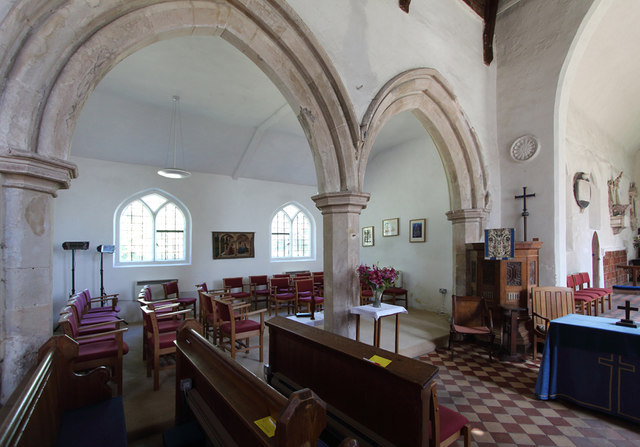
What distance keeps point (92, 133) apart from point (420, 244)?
7.20 m

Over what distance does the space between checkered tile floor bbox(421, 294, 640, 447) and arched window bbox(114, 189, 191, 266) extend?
6064 millimetres

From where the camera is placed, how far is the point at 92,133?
612 cm

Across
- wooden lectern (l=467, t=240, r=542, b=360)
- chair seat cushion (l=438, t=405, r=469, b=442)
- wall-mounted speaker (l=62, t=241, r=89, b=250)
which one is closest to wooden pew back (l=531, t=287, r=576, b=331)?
wooden lectern (l=467, t=240, r=542, b=360)

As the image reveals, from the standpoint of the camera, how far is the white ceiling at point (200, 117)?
4.95 metres

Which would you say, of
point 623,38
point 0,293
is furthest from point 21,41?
point 623,38

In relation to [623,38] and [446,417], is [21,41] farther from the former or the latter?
[623,38]

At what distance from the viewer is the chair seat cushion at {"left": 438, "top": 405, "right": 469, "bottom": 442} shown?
201cm

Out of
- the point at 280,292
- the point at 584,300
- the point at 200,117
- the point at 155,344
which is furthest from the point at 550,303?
the point at 200,117

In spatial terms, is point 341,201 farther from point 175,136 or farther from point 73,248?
point 73,248

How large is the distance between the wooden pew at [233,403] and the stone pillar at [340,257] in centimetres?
182

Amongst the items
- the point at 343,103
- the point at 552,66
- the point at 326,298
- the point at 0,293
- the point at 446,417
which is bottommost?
the point at 446,417

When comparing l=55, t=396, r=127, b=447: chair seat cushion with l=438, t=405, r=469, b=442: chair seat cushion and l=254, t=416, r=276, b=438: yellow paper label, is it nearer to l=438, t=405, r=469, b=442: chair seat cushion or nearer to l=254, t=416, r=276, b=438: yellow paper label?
l=254, t=416, r=276, b=438: yellow paper label

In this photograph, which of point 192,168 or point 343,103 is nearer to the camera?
point 343,103

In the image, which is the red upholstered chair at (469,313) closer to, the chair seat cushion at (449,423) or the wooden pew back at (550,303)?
the wooden pew back at (550,303)
